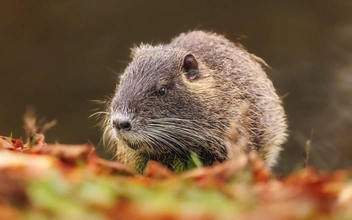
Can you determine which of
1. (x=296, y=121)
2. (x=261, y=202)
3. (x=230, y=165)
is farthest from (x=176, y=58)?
(x=296, y=121)

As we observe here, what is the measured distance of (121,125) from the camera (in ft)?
16.7

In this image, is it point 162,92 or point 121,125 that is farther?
point 162,92

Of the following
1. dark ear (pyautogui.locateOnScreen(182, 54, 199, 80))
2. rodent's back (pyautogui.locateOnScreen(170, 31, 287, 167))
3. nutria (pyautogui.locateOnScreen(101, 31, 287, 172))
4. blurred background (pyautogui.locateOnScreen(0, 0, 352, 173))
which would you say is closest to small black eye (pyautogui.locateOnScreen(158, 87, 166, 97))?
nutria (pyautogui.locateOnScreen(101, 31, 287, 172))

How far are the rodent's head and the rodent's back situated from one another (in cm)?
41

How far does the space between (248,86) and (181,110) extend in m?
1.12

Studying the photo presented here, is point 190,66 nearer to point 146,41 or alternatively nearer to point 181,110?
point 181,110

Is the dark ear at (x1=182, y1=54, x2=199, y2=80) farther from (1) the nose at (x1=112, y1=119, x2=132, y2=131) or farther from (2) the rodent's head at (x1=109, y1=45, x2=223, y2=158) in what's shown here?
(1) the nose at (x1=112, y1=119, x2=132, y2=131)

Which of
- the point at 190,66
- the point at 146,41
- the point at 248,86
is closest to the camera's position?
the point at 190,66

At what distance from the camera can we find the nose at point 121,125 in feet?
16.8

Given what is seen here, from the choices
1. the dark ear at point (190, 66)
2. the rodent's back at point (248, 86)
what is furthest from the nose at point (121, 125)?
the rodent's back at point (248, 86)

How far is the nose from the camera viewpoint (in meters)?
5.11

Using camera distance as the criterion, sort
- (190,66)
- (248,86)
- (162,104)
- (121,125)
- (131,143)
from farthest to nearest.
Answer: (248,86), (190,66), (162,104), (131,143), (121,125)

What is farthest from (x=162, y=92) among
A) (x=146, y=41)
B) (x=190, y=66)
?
(x=146, y=41)

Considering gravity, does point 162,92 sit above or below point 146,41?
below
